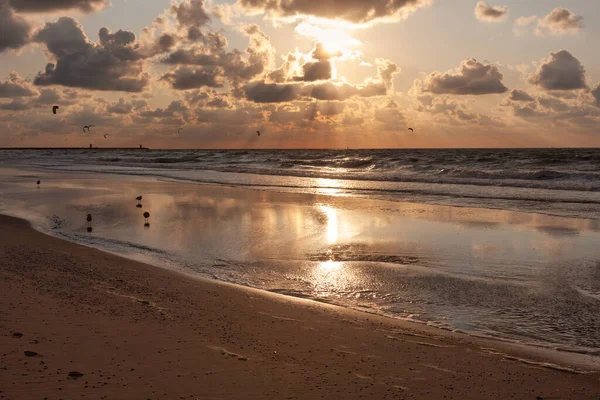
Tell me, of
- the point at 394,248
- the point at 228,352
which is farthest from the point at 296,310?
the point at 394,248

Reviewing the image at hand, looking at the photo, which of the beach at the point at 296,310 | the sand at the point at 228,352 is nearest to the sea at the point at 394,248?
the beach at the point at 296,310

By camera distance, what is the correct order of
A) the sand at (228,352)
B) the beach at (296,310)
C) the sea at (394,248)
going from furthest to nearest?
the sea at (394,248), the beach at (296,310), the sand at (228,352)

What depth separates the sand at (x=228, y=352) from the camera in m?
4.82

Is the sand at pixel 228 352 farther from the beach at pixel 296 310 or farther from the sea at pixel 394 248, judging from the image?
the sea at pixel 394 248

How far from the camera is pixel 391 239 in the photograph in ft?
44.8

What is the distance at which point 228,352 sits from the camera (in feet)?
18.6

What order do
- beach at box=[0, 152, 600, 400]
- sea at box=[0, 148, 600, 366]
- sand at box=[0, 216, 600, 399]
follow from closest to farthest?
sand at box=[0, 216, 600, 399], beach at box=[0, 152, 600, 400], sea at box=[0, 148, 600, 366]

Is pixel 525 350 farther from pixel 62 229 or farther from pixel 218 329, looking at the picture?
pixel 62 229

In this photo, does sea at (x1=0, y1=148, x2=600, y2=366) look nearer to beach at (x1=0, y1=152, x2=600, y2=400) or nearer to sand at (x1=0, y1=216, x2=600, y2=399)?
beach at (x1=0, y1=152, x2=600, y2=400)

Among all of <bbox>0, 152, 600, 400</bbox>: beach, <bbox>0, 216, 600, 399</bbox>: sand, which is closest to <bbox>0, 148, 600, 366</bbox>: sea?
<bbox>0, 152, 600, 400</bbox>: beach

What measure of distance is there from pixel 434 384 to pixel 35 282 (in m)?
6.27

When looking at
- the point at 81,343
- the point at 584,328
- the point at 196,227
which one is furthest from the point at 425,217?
the point at 81,343

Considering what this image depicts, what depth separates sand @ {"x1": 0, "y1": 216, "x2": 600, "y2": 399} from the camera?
482 centimetres

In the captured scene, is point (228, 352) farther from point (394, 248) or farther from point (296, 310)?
point (394, 248)
